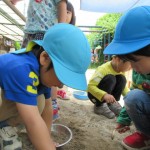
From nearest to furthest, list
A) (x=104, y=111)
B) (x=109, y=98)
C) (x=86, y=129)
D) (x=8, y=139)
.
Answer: (x=8, y=139) < (x=86, y=129) < (x=109, y=98) < (x=104, y=111)

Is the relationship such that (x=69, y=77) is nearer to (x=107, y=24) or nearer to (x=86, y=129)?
(x=86, y=129)

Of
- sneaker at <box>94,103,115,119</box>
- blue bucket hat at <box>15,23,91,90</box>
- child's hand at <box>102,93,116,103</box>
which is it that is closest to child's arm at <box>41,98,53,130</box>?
blue bucket hat at <box>15,23,91,90</box>

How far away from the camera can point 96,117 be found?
1910mm

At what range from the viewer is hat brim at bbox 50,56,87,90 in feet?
2.78

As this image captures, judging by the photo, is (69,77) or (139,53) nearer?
(69,77)

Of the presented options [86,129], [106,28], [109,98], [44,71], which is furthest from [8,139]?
[106,28]

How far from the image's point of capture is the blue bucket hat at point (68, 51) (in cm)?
87

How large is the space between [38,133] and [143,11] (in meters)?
0.61

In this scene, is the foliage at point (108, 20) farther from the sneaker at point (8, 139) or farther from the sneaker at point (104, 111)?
the sneaker at point (8, 139)

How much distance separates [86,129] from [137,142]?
35cm

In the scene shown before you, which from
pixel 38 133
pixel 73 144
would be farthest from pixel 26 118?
pixel 73 144

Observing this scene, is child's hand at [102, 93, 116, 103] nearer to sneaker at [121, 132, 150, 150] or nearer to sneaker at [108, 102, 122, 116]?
sneaker at [108, 102, 122, 116]

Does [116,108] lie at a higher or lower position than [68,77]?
lower

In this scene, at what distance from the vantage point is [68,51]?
0.87m
